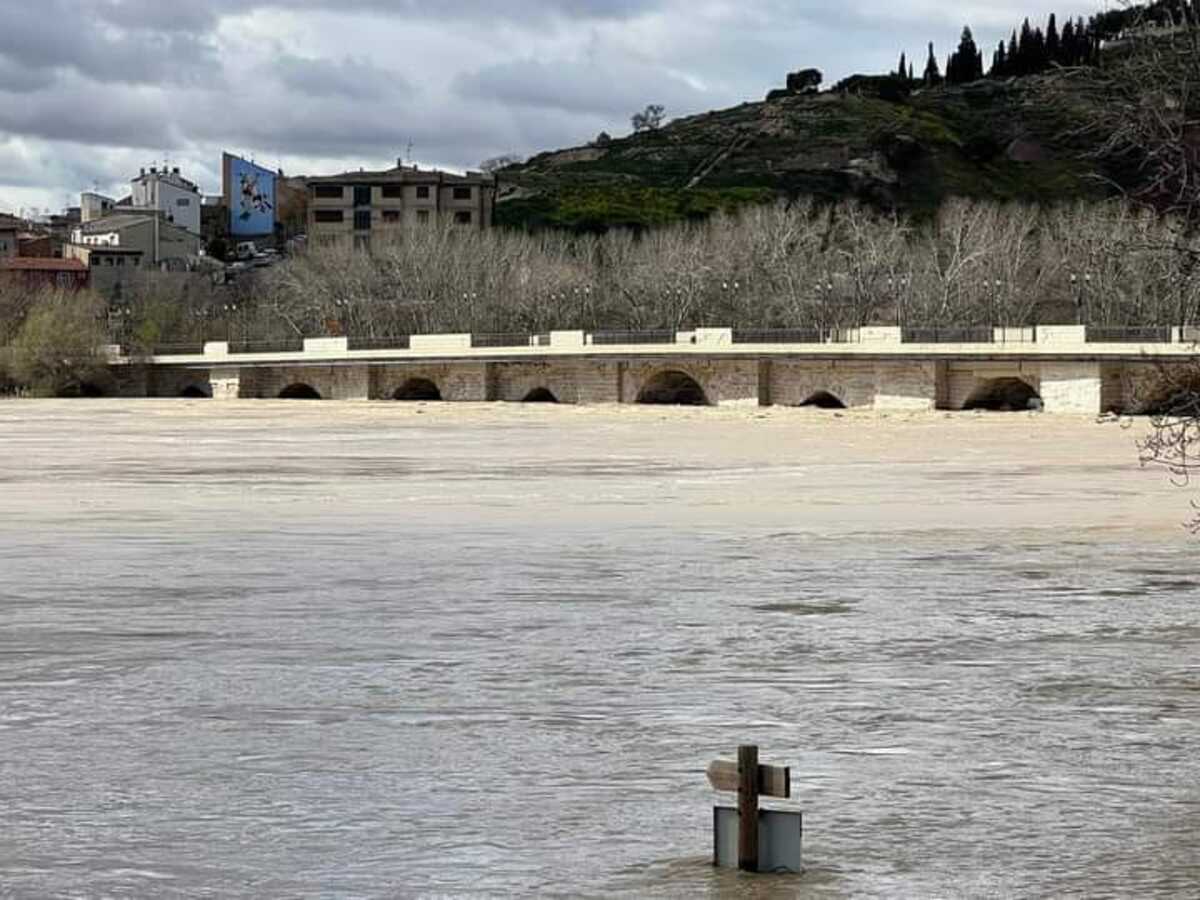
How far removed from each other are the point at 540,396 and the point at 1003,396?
26099mm

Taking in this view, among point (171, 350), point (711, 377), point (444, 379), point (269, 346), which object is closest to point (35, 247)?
point (171, 350)

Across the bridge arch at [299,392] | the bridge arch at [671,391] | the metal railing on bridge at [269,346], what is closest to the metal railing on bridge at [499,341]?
the bridge arch at [671,391]

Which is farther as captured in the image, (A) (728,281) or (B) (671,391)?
(A) (728,281)

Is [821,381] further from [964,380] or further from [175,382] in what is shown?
[175,382]

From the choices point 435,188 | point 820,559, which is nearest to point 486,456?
point 820,559

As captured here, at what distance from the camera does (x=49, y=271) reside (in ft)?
568

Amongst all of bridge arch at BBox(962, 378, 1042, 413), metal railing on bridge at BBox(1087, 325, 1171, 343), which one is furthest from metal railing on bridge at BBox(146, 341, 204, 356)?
metal railing on bridge at BBox(1087, 325, 1171, 343)

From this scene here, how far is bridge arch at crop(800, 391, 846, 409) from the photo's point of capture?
90375mm

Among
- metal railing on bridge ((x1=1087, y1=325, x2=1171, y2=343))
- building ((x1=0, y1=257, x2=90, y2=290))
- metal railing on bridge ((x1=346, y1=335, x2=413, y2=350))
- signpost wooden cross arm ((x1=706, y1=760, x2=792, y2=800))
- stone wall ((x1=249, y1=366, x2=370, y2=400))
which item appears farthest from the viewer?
building ((x1=0, y1=257, x2=90, y2=290))

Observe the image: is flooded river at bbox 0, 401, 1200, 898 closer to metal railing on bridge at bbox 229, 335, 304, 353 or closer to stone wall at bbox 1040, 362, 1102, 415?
stone wall at bbox 1040, 362, 1102, 415

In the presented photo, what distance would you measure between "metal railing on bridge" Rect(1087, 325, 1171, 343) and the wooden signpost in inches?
2649

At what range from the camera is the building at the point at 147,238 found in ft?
608

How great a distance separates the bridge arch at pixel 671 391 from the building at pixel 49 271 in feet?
246

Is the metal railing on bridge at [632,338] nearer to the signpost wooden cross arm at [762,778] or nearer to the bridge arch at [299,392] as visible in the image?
the bridge arch at [299,392]
